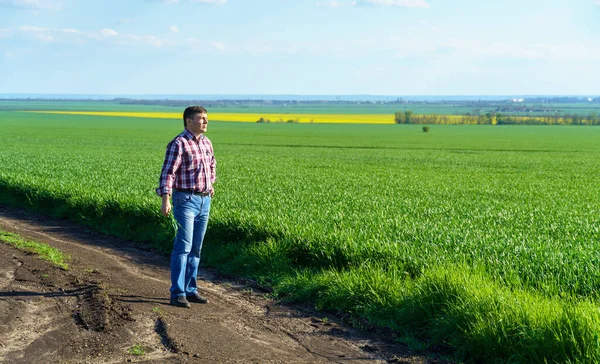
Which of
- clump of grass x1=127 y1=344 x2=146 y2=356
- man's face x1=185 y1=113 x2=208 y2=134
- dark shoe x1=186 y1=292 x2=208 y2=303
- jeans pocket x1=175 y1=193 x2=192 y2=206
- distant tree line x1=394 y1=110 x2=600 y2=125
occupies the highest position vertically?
man's face x1=185 y1=113 x2=208 y2=134

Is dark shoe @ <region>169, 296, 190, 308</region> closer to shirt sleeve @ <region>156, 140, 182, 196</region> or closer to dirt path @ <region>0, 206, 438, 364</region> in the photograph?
dirt path @ <region>0, 206, 438, 364</region>

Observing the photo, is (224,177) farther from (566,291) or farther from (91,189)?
(566,291)

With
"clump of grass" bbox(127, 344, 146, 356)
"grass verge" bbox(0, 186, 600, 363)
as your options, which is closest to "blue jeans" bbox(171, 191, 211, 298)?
"grass verge" bbox(0, 186, 600, 363)

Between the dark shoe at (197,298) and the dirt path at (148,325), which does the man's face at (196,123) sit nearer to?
the dark shoe at (197,298)

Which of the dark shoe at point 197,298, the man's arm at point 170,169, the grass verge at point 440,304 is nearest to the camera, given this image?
the grass verge at point 440,304

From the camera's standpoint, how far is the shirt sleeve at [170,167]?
27.6 feet

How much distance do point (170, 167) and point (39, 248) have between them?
15.8ft

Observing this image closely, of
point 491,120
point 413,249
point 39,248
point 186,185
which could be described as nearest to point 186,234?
point 186,185

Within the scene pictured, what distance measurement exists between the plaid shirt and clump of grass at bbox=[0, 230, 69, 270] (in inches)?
123

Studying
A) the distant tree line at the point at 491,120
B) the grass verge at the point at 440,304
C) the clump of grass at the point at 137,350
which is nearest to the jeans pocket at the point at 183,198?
the grass verge at the point at 440,304

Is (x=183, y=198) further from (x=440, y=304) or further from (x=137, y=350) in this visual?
(x=440, y=304)

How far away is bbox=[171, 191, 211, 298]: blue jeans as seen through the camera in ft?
28.2

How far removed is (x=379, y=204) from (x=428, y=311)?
981 cm

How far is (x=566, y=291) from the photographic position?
8.05 m
